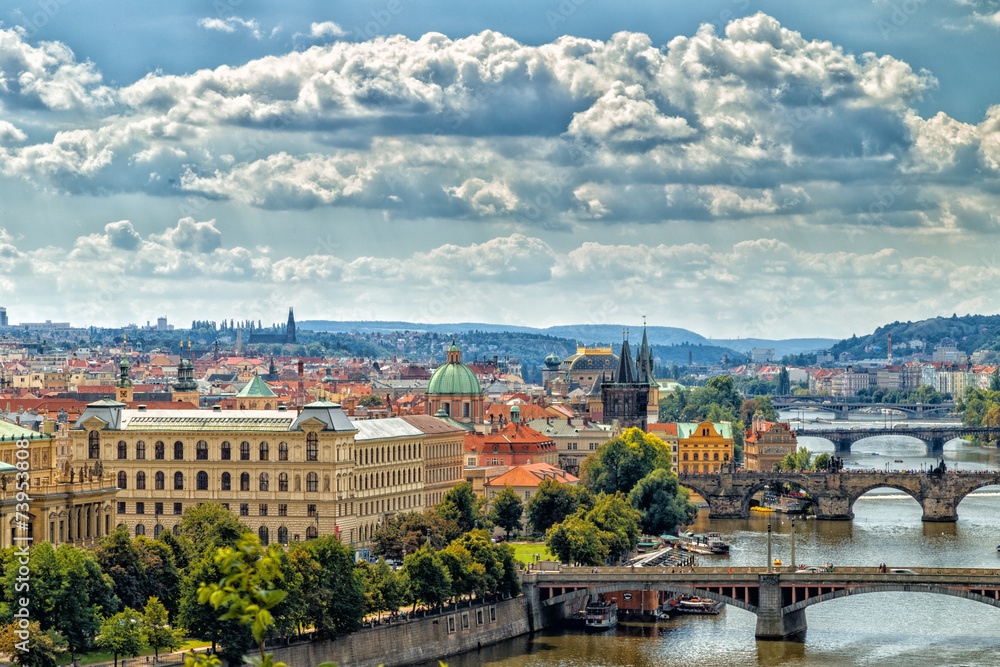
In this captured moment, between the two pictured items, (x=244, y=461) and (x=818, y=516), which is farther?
(x=818, y=516)

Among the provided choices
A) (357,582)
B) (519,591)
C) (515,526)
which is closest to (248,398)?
(515,526)

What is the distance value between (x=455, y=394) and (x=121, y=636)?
97.9 m

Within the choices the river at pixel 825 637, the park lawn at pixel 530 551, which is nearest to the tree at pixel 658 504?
the river at pixel 825 637

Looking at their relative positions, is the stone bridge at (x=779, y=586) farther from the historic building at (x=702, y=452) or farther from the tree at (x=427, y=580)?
the historic building at (x=702, y=452)

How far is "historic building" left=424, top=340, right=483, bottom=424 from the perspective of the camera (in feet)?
563

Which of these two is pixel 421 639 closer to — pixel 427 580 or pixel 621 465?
pixel 427 580

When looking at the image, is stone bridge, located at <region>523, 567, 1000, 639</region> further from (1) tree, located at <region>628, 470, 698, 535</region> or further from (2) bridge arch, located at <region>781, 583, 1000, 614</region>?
(1) tree, located at <region>628, 470, 698, 535</region>

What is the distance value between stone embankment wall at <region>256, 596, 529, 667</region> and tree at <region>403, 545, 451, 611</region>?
1029 millimetres

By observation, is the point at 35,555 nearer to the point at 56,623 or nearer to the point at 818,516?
the point at 56,623

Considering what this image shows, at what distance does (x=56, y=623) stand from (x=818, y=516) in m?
103

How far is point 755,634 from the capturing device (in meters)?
95.9

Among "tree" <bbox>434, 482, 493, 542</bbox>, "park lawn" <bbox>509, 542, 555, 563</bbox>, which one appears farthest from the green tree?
"tree" <bbox>434, 482, 493, 542</bbox>

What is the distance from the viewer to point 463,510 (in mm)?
118875

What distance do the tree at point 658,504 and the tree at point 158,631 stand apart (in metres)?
60.8
